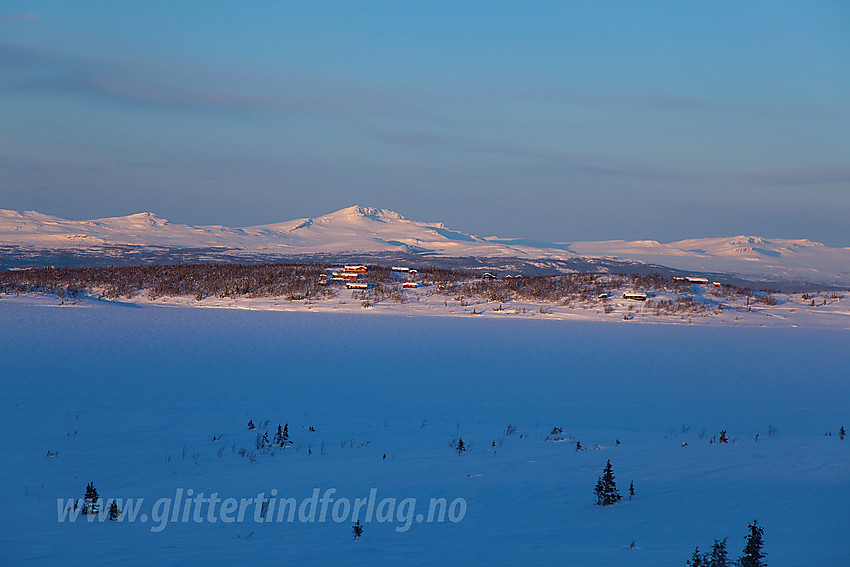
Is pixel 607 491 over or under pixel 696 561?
under

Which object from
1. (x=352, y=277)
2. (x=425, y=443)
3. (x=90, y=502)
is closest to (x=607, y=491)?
(x=425, y=443)

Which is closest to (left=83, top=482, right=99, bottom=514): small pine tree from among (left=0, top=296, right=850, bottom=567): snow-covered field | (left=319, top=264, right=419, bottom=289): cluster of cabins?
(left=0, top=296, right=850, bottom=567): snow-covered field

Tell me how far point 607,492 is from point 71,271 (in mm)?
41861

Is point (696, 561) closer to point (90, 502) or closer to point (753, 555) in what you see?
point (753, 555)

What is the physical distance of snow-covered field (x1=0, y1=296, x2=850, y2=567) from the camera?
630 centimetres

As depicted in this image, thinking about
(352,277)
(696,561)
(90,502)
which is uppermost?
(352,277)

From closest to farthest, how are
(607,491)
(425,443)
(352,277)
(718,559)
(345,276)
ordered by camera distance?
(718,559), (607,491), (425,443), (352,277), (345,276)

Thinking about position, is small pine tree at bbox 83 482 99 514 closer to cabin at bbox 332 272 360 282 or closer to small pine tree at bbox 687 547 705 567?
small pine tree at bbox 687 547 705 567

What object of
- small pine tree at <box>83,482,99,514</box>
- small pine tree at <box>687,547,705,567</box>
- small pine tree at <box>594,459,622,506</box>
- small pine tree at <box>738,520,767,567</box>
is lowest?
small pine tree at <box>83,482,99,514</box>

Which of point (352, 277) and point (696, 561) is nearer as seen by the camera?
point (696, 561)

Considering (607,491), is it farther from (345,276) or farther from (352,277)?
(345,276)

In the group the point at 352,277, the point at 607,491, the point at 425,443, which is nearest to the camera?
the point at 607,491

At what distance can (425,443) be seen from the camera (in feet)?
34.4

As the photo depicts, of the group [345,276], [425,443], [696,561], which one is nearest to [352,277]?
[345,276]
